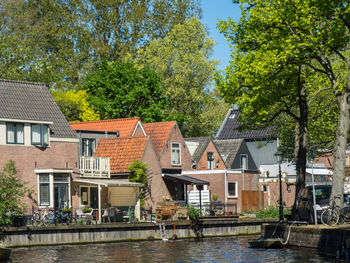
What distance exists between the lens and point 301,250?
37.2m

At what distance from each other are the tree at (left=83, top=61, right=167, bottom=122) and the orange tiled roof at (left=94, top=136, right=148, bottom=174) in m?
16.2

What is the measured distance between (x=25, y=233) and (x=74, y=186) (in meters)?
9.20

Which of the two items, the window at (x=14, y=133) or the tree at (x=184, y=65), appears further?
the tree at (x=184, y=65)

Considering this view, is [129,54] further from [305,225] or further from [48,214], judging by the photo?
[305,225]

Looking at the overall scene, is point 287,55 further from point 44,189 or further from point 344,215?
point 44,189

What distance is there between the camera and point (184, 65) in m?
77.4

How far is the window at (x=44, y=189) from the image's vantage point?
1941 inches

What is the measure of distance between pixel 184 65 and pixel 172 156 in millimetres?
16311

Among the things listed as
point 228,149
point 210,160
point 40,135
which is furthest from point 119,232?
point 228,149

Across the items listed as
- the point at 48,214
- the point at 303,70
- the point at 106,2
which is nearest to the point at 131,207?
the point at 48,214

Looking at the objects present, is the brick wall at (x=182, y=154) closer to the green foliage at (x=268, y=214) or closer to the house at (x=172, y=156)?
the house at (x=172, y=156)

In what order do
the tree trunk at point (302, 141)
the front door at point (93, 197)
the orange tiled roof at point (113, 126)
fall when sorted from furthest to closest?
the orange tiled roof at point (113, 126)
the front door at point (93, 197)
the tree trunk at point (302, 141)

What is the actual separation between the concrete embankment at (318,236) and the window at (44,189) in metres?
15.1

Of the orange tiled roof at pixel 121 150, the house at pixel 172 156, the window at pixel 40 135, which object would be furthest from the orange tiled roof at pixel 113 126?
the window at pixel 40 135
